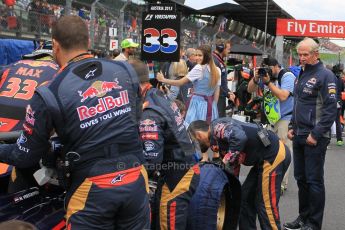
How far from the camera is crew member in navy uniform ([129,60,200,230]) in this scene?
3.48m

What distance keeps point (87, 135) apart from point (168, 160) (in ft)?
3.86

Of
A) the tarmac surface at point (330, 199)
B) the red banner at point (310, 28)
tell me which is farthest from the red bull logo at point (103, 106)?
the red banner at point (310, 28)

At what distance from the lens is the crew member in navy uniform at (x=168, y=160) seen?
3.48 metres

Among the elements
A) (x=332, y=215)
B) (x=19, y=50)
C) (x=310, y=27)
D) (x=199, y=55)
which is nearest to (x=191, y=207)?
(x=332, y=215)

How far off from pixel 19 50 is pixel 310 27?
61.2 ft

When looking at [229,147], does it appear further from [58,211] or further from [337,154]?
[337,154]

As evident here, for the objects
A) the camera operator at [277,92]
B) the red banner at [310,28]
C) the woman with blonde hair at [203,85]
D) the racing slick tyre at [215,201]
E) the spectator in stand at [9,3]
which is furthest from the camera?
the red banner at [310,28]

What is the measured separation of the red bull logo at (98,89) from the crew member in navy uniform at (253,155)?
170 cm

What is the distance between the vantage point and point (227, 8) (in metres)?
28.0

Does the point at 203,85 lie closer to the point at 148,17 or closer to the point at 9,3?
the point at 148,17

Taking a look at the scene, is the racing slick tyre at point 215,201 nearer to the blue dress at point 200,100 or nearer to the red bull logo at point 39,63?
the red bull logo at point 39,63

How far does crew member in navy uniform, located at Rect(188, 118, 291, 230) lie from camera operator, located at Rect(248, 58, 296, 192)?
71.5 inches

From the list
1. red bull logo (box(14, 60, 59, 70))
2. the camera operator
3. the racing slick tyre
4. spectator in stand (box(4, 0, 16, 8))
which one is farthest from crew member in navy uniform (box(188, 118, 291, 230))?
spectator in stand (box(4, 0, 16, 8))

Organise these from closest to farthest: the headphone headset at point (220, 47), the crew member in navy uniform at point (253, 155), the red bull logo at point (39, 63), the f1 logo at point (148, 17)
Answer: the red bull logo at point (39, 63)
the crew member in navy uniform at point (253, 155)
the f1 logo at point (148, 17)
the headphone headset at point (220, 47)
